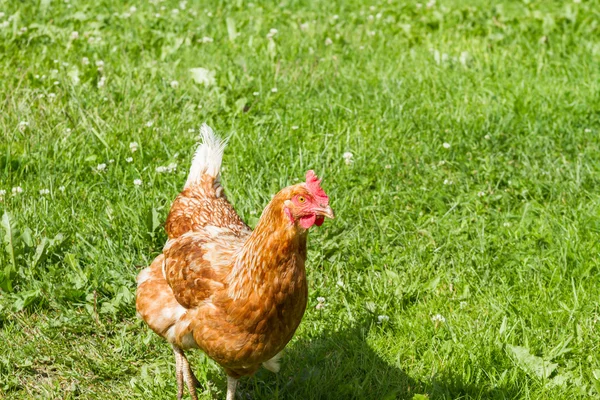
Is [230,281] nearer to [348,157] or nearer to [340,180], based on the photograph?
[340,180]

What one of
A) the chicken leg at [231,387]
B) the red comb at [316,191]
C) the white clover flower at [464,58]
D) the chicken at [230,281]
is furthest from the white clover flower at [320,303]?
the white clover flower at [464,58]

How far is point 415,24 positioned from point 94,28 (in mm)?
2994

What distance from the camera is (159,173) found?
5133 mm

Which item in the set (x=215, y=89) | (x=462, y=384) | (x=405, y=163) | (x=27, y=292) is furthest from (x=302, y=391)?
(x=215, y=89)

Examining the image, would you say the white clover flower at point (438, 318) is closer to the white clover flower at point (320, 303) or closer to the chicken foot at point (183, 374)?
the white clover flower at point (320, 303)

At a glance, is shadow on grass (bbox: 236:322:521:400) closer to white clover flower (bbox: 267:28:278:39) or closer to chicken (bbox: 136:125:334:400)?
chicken (bbox: 136:125:334:400)

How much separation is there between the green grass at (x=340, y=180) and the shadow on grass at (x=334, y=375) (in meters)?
0.01

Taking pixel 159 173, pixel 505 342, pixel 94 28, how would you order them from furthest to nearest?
pixel 94 28 → pixel 159 173 → pixel 505 342

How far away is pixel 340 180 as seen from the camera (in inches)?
207

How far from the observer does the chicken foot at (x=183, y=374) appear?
152 inches

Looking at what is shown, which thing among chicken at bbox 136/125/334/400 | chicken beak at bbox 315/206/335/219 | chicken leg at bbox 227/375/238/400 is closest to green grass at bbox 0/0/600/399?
chicken leg at bbox 227/375/238/400

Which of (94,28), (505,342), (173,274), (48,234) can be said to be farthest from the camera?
(94,28)

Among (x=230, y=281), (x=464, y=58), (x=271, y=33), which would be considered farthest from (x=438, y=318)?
(x=271, y=33)

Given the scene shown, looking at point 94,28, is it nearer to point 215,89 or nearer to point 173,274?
point 215,89
